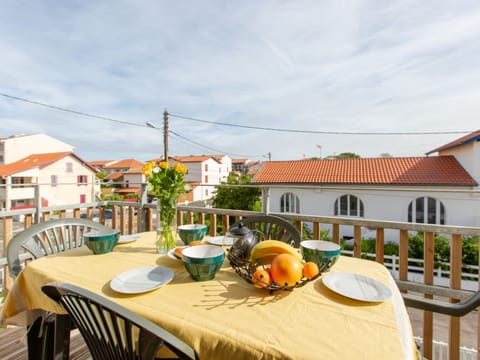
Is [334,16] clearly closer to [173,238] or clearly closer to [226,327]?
[173,238]

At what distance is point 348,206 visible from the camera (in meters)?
9.40

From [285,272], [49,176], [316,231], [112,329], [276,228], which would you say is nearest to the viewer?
[112,329]

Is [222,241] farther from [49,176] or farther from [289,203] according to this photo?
[49,176]

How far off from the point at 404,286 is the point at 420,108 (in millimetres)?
9132

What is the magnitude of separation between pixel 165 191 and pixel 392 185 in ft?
32.1

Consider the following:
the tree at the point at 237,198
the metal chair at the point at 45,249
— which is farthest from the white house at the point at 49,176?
Result: the metal chair at the point at 45,249

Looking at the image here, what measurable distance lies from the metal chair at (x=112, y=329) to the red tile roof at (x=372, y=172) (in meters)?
9.82

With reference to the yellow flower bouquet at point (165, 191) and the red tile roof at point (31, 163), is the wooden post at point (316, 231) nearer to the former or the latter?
the yellow flower bouquet at point (165, 191)

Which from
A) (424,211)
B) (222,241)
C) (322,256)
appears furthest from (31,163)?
(424,211)

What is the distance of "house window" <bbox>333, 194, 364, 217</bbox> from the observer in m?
9.21

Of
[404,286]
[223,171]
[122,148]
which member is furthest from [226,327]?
[223,171]

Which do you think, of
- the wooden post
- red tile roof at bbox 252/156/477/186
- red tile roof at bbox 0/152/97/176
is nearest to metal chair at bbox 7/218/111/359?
the wooden post

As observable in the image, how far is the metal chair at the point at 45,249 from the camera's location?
1.08m

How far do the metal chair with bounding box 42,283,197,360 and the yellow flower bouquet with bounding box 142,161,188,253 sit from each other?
0.60m
